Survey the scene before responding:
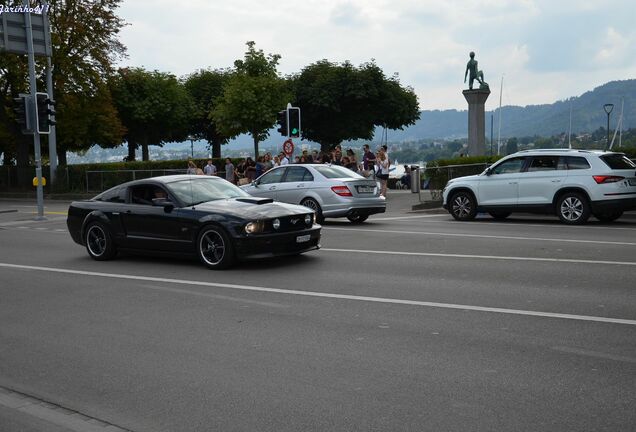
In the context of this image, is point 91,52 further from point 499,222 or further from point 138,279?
point 138,279

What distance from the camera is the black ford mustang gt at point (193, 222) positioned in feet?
37.2

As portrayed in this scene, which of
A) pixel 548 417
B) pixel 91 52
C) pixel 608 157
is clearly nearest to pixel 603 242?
pixel 608 157

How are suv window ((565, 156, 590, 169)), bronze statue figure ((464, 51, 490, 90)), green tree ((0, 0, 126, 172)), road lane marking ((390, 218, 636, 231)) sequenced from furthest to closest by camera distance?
1. green tree ((0, 0, 126, 172))
2. bronze statue figure ((464, 51, 490, 90))
3. suv window ((565, 156, 590, 169))
4. road lane marking ((390, 218, 636, 231))

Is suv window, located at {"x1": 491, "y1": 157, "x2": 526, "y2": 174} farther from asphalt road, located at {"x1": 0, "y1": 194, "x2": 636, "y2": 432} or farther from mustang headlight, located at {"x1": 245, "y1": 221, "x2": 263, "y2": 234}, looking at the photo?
mustang headlight, located at {"x1": 245, "y1": 221, "x2": 263, "y2": 234}

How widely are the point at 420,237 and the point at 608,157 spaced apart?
17.9ft

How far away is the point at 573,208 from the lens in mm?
17516

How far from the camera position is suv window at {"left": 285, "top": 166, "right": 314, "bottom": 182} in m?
19.2

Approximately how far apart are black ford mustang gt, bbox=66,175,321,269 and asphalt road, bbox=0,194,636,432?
35 cm

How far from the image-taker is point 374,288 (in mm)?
9562

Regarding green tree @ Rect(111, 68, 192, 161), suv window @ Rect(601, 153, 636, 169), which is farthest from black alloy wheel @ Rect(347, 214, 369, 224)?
green tree @ Rect(111, 68, 192, 161)

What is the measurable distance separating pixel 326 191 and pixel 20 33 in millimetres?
14808

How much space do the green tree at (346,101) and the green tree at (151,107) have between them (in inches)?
402

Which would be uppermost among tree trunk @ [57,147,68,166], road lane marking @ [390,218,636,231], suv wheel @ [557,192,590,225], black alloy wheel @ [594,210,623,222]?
tree trunk @ [57,147,68,166]

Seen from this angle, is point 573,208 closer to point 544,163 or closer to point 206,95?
point 544,163
